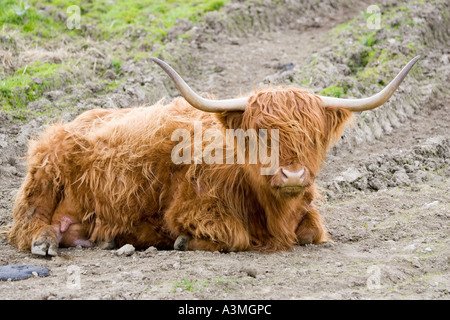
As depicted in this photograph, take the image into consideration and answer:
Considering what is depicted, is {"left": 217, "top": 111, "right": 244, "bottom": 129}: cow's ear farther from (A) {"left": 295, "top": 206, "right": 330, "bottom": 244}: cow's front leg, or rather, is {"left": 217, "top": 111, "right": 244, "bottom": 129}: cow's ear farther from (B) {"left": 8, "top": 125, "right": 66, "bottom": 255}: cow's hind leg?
(B) {"left": 8, "top": 125, "right": 66, "bottom": 255}: cow's hind leg

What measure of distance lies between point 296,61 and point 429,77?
178 cm

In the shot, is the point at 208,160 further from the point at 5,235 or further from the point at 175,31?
the point at 175,31

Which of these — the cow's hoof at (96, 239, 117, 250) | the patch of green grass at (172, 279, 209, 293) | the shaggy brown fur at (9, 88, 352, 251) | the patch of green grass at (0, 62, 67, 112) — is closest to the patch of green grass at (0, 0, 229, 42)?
the patch of green grass at (0, 62, 67, 112)

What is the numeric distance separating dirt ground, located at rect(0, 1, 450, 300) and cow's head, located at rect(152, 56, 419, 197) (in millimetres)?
579

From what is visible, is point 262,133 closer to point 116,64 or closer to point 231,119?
point 231,119

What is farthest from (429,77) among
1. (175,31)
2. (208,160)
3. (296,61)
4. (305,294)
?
(305,294)

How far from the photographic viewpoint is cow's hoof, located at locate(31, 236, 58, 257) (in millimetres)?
4535

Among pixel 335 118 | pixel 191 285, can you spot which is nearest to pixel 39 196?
pixel 191 285

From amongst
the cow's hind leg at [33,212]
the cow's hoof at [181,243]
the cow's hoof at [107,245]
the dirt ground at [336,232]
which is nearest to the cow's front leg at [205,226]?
the cow's hoof at [181,243]

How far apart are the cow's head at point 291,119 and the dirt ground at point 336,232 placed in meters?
0.58

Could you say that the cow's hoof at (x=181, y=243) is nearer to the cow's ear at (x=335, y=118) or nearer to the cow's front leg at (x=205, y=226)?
the cow's front leg at (x=205, y=226)

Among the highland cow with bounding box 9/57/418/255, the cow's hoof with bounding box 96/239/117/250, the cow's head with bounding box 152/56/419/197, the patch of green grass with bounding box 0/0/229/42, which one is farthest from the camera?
the patch of green grass with bounding box 0/0/229/42

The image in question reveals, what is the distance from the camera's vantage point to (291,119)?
4.12m

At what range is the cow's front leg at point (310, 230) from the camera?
15.3 feet
